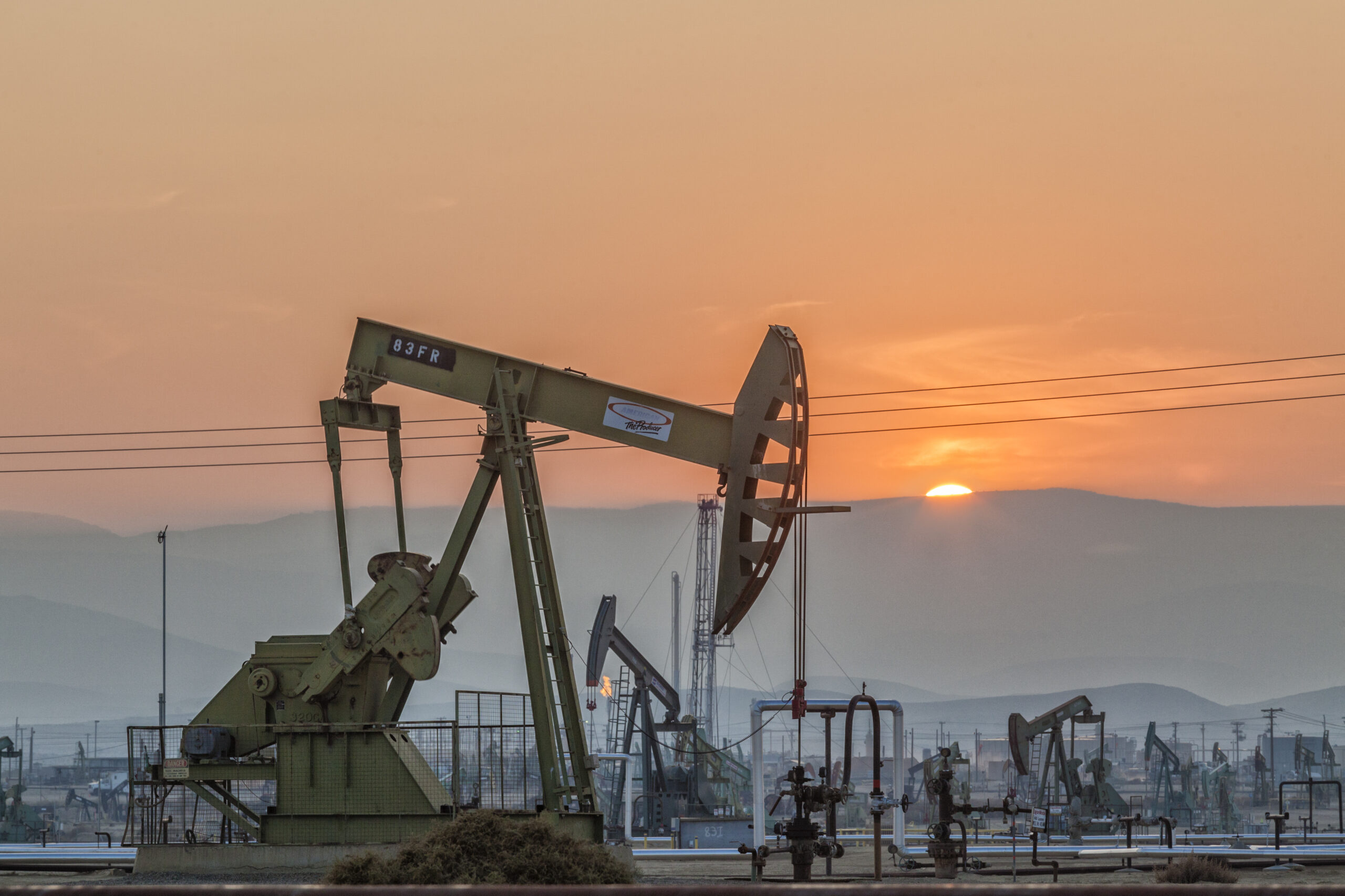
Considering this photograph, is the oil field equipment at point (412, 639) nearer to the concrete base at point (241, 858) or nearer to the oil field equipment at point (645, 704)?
the concrete base at point (241, 858)

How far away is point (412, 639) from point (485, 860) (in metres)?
6.19

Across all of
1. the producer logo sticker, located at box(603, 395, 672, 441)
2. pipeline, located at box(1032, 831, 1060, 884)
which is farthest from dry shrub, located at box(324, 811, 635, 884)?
the producer logo sticker, located at box(603, 395, 672, 441)

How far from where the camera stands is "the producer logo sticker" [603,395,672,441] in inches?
690

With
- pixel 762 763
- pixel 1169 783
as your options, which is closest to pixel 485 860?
pixel 762 763

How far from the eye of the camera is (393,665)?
1836 centimetres

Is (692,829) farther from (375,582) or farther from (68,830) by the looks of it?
(68,830)

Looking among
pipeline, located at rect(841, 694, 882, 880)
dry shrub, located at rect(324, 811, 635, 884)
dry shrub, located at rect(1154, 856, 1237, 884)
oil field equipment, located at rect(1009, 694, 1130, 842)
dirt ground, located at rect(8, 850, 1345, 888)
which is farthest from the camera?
oil field equipment, located at rect(1009, 694, 1130, 842)

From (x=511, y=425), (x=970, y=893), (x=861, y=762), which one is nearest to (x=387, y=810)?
(x=511, y=425)

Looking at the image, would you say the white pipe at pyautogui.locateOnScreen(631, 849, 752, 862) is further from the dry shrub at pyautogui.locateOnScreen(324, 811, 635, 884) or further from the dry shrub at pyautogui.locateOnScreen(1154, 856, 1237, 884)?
the dry shrub at pyautogui.locateOnScreen(324, 811, 635, 884)

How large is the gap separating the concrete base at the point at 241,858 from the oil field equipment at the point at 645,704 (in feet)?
64.7

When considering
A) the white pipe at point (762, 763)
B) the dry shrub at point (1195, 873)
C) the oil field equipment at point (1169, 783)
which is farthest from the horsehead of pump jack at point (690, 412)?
the oil field equipment at point (1169, 783)

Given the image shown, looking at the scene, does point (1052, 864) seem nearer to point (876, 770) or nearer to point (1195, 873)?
point (1195, 873)

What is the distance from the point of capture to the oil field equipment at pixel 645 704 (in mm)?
37688

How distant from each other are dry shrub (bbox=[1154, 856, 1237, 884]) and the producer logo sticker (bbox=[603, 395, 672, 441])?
735cm
